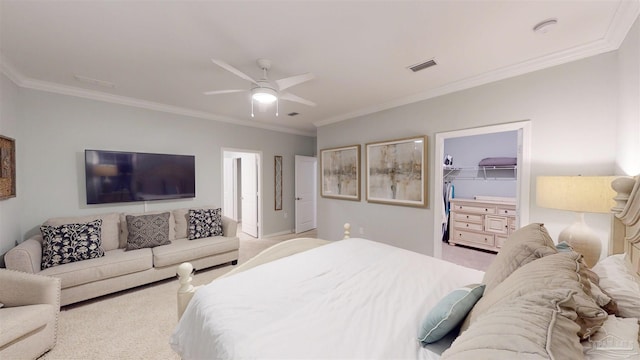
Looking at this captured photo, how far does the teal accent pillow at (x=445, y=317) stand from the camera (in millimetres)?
982

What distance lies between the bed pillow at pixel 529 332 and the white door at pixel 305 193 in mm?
5096

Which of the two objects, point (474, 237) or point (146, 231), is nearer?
point (146, 231)

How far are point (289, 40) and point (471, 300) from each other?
7.22 ft

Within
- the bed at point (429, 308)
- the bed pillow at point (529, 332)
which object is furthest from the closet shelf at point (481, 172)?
the bed pillow at point (529, 332)

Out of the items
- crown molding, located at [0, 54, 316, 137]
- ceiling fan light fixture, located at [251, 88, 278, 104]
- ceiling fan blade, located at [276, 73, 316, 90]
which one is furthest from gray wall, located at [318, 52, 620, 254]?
crown molding, located at [0, 54, 316, 137]

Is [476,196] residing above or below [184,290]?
above

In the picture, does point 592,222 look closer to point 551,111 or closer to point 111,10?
point 551,111

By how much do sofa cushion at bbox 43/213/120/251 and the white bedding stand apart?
99.1 inches

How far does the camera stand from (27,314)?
1696 mm

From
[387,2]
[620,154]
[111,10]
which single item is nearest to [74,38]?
[111,10]

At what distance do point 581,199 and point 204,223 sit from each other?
4.23 m

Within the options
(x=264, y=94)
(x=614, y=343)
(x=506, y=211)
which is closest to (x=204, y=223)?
(x=264, y=94)

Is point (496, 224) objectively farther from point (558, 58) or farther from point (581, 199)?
point (558, 58)

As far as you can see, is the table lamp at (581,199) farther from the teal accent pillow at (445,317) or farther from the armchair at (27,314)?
the armchair at (27,314)
